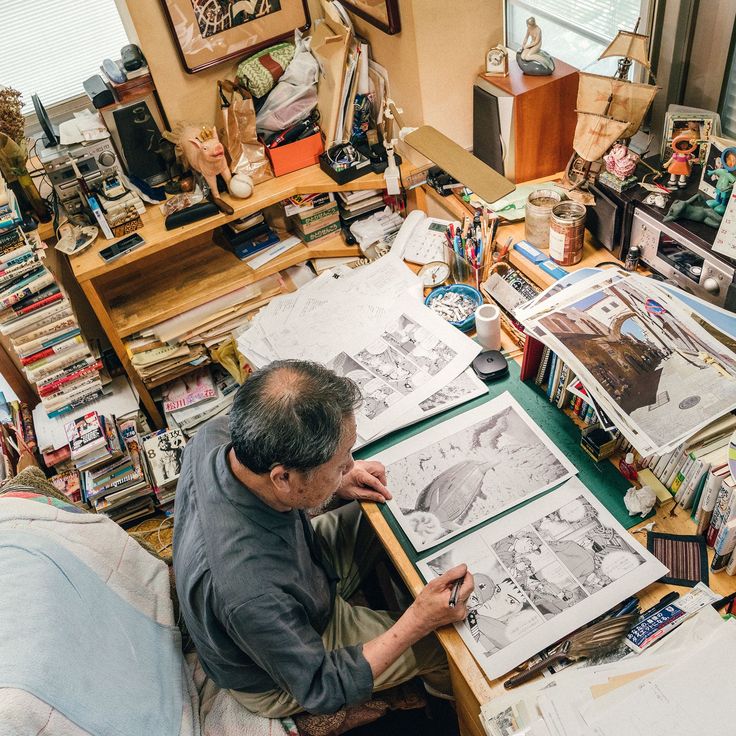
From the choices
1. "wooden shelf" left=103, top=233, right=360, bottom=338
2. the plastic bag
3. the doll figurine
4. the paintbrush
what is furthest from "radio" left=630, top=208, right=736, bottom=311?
the plastic bag

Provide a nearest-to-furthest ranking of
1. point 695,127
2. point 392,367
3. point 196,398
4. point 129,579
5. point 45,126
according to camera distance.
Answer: point 129,579 < point 695,127 < point 392,367 < point 45,126 < point 196,398

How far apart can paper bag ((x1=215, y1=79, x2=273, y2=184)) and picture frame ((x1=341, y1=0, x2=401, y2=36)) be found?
48cm

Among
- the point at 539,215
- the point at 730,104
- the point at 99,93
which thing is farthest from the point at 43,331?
the point at 730,104

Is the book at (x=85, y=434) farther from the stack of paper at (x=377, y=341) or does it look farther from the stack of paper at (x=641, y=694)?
the stack of paper at (x=641, y=694)

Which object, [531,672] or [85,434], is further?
[85,434]

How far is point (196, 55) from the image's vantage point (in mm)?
2338

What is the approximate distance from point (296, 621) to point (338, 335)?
0.83m

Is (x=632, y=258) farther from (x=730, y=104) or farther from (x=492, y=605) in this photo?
(x=492, y=605)

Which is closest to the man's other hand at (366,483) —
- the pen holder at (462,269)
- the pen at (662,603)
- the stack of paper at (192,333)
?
the pen at (662,603)

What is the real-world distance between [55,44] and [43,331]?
4.02 ft

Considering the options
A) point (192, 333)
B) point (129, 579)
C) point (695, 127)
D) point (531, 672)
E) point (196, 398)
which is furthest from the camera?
point (196, 398)

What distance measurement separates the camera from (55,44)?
2695 millimetres

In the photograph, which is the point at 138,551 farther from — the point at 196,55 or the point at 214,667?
the point at 196,55

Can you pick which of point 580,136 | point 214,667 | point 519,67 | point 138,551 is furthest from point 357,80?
point 214,667
